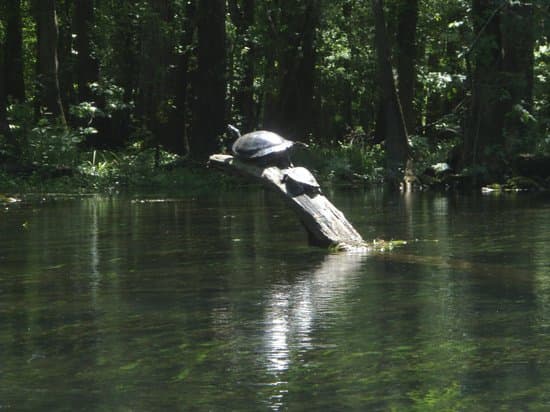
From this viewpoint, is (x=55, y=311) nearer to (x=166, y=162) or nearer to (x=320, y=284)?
(x=320, y=284)

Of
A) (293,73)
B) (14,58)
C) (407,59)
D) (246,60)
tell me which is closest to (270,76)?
(293,73)

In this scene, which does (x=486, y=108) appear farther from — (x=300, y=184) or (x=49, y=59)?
(x=300, y=184)

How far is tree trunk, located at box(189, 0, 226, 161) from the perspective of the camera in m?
35.9

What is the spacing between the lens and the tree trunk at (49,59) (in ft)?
118

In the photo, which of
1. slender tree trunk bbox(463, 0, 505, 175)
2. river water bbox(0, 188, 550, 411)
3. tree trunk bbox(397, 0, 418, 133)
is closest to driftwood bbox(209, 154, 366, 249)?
river water bbox(0, 188, 550, 411)

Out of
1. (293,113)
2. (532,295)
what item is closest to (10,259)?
(532,295)

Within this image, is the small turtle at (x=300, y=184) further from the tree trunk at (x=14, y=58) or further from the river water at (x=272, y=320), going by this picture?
the tree trunk at (x=14, y=58)

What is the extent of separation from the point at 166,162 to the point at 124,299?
80.7 ft

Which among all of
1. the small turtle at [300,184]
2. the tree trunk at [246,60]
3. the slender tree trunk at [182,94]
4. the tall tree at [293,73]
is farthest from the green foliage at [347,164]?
the small turtle at [300,184]

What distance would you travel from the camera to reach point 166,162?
35906 mm

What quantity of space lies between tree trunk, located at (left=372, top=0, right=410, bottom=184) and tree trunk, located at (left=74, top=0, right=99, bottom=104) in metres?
10.4

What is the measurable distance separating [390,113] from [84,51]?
11.5 meters

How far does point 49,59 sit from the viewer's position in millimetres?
36375

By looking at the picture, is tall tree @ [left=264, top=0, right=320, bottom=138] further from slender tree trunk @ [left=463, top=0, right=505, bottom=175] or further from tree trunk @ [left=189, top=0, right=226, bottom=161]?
slender tree trunk @ [left=463, top=0, right=505, bottom=175]
